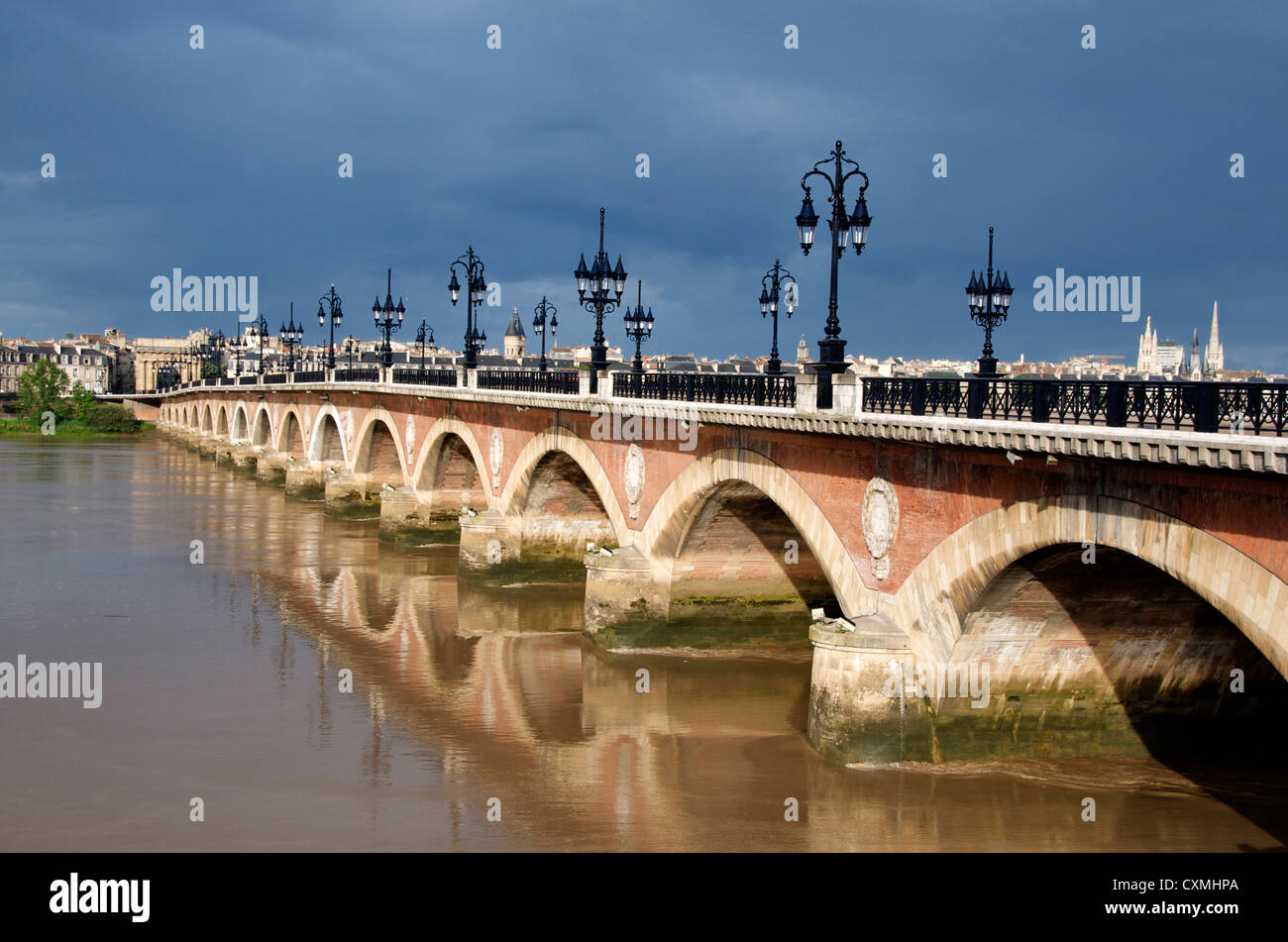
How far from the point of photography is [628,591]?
24.1 meters

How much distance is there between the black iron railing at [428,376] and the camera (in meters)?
39.0

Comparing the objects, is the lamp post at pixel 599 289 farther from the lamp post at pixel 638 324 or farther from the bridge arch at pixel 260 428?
the bridge arch at pixel 260 428

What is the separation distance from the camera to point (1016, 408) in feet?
46.9

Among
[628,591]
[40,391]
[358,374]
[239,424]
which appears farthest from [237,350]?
[628,591]

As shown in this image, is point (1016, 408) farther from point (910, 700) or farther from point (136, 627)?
point (136, 627)

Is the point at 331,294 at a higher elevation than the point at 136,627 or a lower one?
higher

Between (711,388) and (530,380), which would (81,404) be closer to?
(530,380)

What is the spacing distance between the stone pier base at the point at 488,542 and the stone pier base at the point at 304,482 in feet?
80.5

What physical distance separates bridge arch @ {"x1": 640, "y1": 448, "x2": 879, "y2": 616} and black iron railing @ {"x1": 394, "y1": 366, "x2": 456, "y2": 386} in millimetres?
15995

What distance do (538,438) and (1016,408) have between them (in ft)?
56.3

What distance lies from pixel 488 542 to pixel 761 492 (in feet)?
37.2
